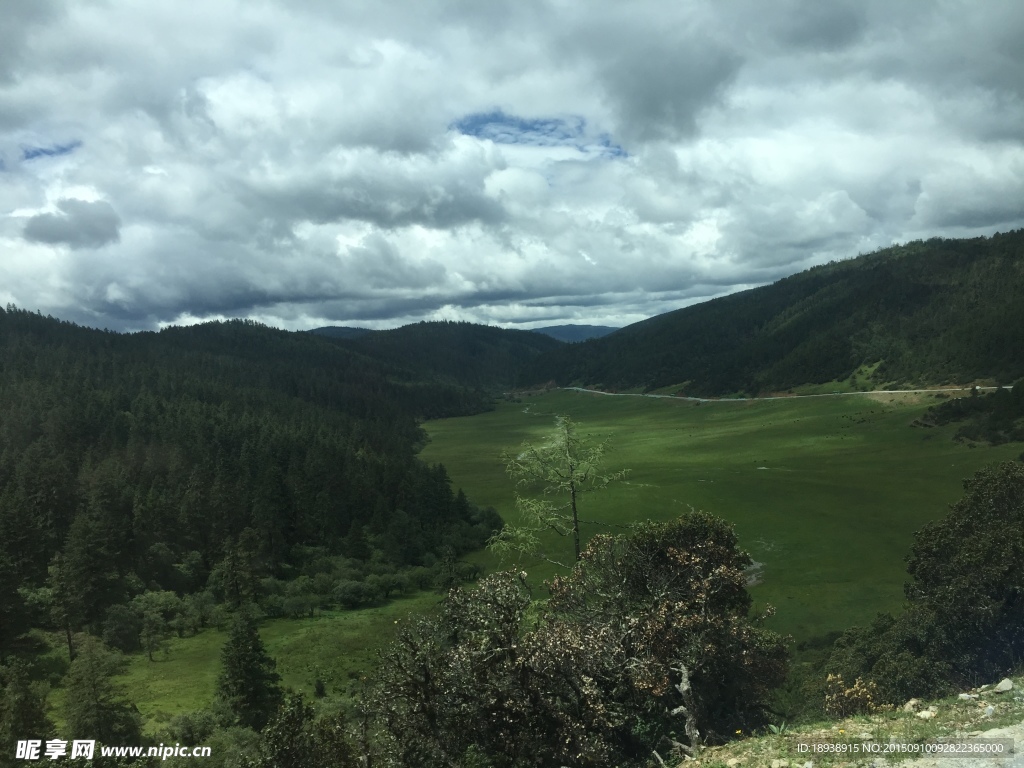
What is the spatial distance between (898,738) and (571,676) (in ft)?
29.8

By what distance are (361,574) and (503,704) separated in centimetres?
7407

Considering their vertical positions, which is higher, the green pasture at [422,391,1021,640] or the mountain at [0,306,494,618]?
the mountain at [0,306,494,618]

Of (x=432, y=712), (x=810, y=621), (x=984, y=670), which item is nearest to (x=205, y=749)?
(x=432, y=712)

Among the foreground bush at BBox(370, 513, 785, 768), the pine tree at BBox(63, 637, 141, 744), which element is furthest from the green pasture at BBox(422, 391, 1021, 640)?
the pine tree at BBox(63, 637, 141, 744)

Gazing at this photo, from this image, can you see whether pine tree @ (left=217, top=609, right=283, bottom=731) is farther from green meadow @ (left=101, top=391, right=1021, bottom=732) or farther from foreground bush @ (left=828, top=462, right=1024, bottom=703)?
foreground bush @ (left=828, top=462, right=1024, bottom=703)

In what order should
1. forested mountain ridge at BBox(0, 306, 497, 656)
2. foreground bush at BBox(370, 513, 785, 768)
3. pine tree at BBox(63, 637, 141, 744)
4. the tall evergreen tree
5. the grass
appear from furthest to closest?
forested mountain ridge at BBox(0, 306, 497, 656), the grass, pine tree at BBox(63, 637, 141, 744), the tall evergreen tree, foreground bush at BBox(370, 513, 785, 768)

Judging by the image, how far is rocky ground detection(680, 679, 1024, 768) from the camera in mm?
14234

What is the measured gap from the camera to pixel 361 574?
8788cm

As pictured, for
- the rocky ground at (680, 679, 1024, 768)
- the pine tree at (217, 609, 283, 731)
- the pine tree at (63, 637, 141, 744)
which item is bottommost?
the pine tree at (217, 609, 283, 731)

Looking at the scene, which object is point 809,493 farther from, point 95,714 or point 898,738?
point 95,714

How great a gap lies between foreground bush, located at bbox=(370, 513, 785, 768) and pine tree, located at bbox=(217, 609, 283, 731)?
2518 centimetres

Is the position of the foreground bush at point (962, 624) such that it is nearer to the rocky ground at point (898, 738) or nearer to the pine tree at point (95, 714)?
the rocky ground at point (898, 738)

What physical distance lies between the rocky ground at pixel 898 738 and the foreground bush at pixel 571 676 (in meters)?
3.26

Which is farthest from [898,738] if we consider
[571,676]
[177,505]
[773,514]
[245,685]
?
[177,505]
